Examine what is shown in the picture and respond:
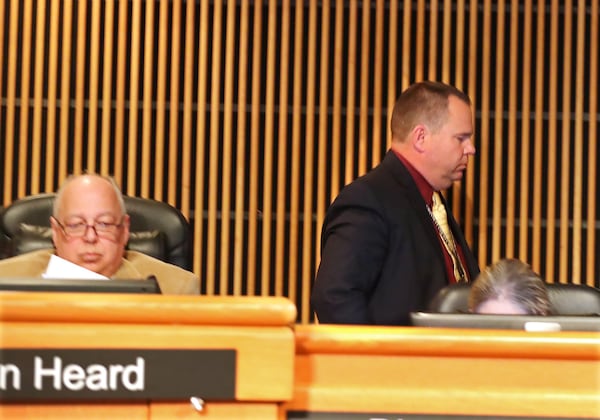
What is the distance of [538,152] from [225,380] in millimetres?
4367

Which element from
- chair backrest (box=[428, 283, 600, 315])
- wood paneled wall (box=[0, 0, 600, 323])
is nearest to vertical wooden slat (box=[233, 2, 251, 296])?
wood paneled wall (box=[0, 0, 600, 323])

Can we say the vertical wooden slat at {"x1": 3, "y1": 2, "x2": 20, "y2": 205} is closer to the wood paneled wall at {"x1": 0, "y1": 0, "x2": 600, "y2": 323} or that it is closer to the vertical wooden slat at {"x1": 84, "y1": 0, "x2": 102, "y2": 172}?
the wood paneled wall at {"x1": 0, "y1": 0, "x2": 600, "y2": 323}

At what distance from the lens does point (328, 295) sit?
358cm

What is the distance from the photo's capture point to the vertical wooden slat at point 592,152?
18.9 ft

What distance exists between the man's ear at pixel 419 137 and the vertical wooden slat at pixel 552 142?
1.95 meters

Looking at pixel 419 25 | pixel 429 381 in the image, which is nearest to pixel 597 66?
pixel 419 25

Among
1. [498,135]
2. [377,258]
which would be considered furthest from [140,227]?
[498,135]

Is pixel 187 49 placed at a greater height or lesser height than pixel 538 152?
greater

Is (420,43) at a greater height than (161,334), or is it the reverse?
(420,43)

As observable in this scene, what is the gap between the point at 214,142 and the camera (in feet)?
18.4

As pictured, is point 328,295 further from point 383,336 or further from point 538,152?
point 538,152

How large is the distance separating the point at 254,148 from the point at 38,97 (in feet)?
3.59

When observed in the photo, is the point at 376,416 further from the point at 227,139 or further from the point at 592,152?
the point at 592,152

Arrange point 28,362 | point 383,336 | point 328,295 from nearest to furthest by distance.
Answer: point 28,362 < point 383,336 < point 328,295
